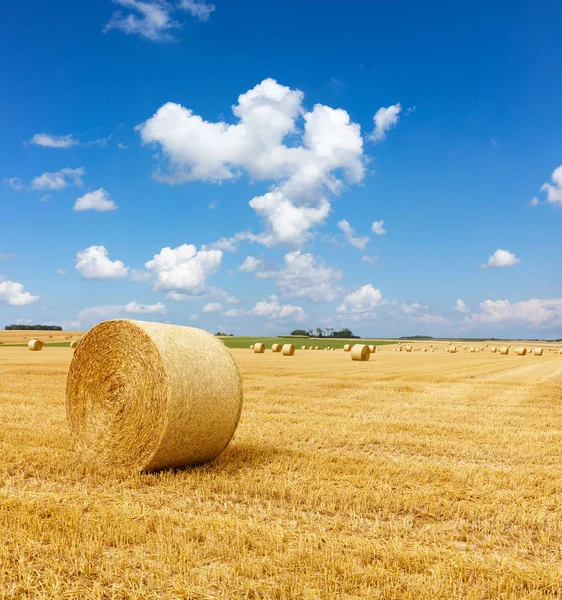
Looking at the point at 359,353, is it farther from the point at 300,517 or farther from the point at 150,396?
the point at 300,517

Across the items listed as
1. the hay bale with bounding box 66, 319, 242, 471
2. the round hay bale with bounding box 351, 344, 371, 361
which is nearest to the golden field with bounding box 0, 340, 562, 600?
the hay bale with bounding box 66, 319, 242, 471

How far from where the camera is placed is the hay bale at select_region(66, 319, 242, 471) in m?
7.50

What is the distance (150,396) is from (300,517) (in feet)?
9.80

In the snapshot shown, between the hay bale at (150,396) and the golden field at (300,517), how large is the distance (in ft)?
1.13

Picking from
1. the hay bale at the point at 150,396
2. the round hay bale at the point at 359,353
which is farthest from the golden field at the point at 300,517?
the round hay bale at the point at 359,353

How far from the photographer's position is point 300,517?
5570 mm

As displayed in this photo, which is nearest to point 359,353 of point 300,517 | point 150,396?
point 150,396

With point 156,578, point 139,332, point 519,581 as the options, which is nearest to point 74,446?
point 139,332

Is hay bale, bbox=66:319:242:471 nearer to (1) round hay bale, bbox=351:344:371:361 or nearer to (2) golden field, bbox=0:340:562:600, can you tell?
(2) golden field, bbox=0:340:562:600

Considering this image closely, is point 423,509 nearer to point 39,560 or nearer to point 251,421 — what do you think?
point 39,560

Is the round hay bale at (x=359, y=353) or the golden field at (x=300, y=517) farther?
the round hay bale at (x=359, y=353)

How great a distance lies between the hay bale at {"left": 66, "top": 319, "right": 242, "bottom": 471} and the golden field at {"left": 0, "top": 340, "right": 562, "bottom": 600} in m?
0.34

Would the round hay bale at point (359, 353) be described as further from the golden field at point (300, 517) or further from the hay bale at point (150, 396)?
the hay bale at point (150, 396)

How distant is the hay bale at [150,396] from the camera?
295 inches
